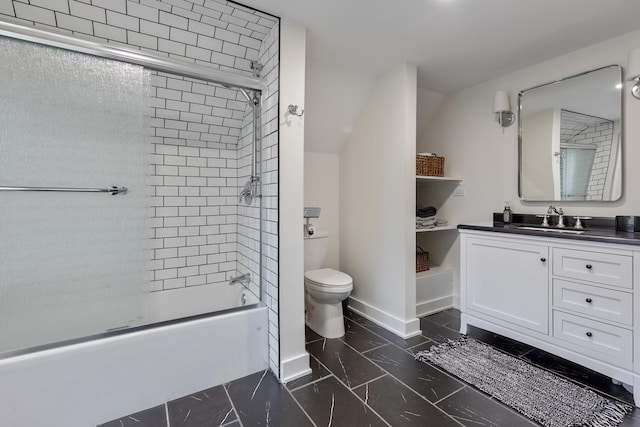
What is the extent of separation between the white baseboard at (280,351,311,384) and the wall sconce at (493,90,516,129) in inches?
101

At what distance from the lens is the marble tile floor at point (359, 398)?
1512 millimetres

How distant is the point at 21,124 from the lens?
147cm

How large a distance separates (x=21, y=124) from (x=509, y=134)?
134 inches

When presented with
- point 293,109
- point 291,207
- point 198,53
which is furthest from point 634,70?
point 198,53

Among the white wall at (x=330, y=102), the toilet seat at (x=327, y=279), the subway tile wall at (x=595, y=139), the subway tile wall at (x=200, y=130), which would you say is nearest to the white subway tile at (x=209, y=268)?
the subway tile wall at (x=200, y=130)

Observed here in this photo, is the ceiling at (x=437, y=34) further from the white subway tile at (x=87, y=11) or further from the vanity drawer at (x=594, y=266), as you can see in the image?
the vanity drawer at (x=594, y=266)

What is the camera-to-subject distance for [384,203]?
2.62m

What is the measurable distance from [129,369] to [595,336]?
103 inches

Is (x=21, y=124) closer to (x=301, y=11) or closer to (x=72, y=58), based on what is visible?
(x=72, y=58)

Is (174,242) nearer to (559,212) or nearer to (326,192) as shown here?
(326,192)

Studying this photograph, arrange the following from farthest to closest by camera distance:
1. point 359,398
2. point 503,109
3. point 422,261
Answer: point 422,261 < point 503,109 < point 359,398

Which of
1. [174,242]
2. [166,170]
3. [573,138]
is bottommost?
[174,242]

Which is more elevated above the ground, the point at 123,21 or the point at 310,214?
the point at 123,21

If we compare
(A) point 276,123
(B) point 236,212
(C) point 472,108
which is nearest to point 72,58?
(A) point 276,123
